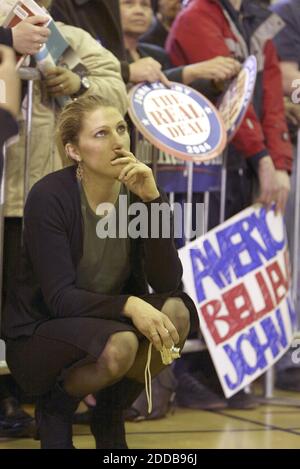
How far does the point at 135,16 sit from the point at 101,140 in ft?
3.67

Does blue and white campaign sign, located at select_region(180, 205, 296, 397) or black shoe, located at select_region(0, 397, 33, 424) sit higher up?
blue and white campaign sign, located at select_region(180, 205, 296, 397)

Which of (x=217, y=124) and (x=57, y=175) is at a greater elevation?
(x=217, y=124)

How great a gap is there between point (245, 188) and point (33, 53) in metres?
1.21

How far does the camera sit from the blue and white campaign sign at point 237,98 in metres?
3.03

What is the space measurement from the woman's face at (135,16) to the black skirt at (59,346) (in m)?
1.20

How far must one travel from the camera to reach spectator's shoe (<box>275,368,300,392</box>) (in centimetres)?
345

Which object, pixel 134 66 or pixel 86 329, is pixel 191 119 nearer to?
pixel 134 66

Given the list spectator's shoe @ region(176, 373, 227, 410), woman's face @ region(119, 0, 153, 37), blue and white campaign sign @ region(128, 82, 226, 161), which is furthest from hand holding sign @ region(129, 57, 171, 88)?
spectator's shoe @ region(176, 373, 227, 410)

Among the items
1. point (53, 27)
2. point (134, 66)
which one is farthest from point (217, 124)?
point (53, 27)

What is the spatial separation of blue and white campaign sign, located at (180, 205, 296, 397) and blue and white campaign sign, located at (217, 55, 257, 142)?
31cm

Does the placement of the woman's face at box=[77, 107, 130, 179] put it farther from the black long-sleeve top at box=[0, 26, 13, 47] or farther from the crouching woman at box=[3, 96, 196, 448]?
the black long-sleeve top at box=[0, 26, 13, 47]

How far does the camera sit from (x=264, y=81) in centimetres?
331
